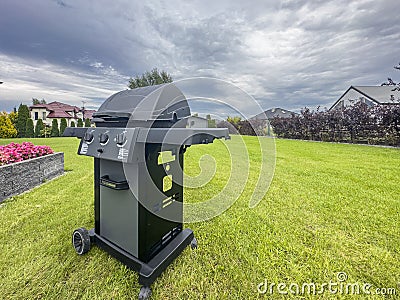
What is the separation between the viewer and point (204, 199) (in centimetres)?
264

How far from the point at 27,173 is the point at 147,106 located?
2.74 m

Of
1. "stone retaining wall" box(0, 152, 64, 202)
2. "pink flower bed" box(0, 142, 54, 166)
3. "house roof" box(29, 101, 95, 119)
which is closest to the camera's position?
"stone retaining wall" box(0, 152, 64, 202)

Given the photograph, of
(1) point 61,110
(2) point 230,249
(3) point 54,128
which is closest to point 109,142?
(2) point 230,249

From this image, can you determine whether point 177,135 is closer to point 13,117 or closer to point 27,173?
point 27,173

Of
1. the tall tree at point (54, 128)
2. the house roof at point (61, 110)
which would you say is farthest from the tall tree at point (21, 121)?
the house roof at point (61, 110)

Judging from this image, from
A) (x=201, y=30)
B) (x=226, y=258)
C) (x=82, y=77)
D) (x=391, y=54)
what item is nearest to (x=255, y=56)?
(x=201, y=30)

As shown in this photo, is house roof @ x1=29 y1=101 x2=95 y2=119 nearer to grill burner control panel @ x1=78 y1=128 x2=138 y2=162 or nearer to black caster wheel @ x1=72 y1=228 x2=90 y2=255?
black caster wheel @ x1=72 y1=228 x2=90 y2=255

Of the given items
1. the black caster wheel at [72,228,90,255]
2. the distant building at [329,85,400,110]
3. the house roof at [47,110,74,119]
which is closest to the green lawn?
the black caster wheel at [72,228,90,255]

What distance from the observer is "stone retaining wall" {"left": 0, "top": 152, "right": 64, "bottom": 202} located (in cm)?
236

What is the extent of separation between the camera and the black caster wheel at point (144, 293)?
1.07 meters

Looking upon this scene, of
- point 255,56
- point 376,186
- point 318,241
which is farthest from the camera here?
point 255,56

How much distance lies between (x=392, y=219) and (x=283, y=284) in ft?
5.74

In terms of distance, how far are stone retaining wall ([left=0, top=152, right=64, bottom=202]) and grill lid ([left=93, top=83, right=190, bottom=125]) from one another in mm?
2046

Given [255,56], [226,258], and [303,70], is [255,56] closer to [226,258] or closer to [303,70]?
[226,258]
